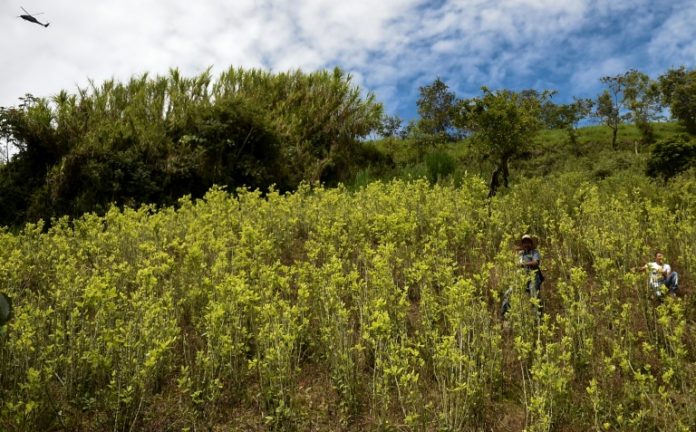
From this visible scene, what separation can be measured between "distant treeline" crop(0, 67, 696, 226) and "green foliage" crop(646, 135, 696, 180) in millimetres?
40

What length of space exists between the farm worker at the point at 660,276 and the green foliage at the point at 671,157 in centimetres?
1079

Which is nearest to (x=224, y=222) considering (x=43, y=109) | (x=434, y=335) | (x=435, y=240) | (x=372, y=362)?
(x=435, y=240)

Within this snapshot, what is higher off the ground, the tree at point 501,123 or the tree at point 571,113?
the tree at point 571,113

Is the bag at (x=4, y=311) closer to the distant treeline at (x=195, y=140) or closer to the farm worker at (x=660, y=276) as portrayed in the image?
the farm worker at (x=660, y=276)

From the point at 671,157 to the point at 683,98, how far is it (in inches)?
527

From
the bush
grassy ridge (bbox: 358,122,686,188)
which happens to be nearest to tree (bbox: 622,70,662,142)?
grassy ridge (bbox: 358,122,686,188)

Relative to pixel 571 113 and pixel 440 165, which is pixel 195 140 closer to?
pixel 440 165

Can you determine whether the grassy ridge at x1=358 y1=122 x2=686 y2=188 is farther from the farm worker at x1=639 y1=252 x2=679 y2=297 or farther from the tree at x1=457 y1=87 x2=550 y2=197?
the farm worker at x1=639 y1=252 x2=679 y2=297

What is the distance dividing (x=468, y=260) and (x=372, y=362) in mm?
2586

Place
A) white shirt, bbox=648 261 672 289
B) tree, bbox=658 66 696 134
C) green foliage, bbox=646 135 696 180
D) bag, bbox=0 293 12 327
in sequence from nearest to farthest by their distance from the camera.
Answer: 1. bag, bbox=0 293 12 327
2. white shirt, bbox=648 261 672 289
3. green foliage, bbox=646 135 696 180
4. tree, bbox=658 66 696 134

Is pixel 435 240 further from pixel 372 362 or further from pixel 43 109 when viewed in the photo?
pixel 43 109

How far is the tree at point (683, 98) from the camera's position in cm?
2491

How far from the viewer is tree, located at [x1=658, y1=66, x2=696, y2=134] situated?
24.9 metres

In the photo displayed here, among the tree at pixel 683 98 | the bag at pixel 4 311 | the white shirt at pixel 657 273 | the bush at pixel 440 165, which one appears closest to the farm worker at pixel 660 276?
the white shirt at pixel 657 273
